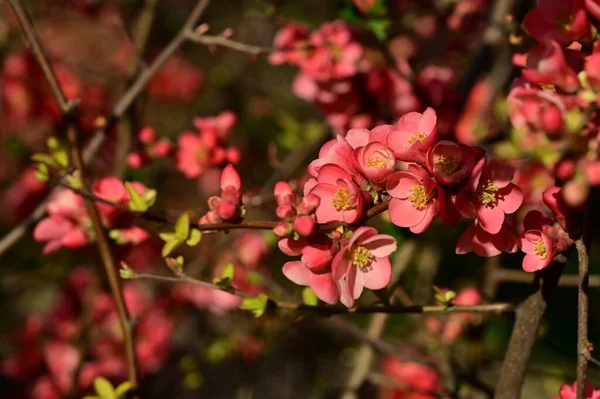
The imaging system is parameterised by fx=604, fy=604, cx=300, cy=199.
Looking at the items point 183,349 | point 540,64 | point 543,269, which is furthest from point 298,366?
point 540,64

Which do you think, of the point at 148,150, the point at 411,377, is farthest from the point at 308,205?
the point at 411,377

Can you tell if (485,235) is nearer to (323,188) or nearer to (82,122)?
(323,188)

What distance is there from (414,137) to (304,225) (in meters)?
0.16

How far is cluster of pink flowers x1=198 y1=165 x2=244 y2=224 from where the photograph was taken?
2.33 ft

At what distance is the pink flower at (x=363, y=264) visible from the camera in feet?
2.20

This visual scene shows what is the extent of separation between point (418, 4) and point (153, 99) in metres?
1.83

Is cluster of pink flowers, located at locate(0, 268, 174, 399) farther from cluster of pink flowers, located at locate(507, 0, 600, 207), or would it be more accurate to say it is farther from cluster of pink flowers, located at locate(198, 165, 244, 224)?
cluster of pink flowers, located at locate(507, 0, 600, 207)

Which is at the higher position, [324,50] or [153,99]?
[324,50]

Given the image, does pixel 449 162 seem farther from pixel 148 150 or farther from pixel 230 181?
pixel 148 150

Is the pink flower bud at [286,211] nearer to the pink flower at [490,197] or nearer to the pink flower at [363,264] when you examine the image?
the pink flower at [363,264]

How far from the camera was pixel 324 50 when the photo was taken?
1295 millimetres

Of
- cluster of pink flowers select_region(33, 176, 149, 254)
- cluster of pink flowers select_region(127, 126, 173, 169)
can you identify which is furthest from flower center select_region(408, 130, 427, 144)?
cluster of pink flowers select_region(127, 126, 173, 169)

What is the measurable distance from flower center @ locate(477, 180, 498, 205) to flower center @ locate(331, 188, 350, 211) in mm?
148

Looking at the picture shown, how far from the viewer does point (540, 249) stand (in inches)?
27.3
